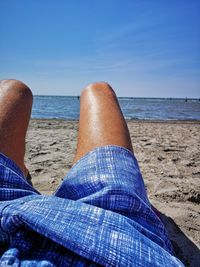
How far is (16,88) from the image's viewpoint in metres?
1.41

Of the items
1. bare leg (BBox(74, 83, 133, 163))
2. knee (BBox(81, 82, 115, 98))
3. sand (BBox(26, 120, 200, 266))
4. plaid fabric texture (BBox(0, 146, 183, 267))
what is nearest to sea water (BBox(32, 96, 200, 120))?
sand (BBox(26, 120, 200, 266))

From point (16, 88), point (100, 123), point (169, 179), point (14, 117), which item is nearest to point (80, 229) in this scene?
point (100, 123)

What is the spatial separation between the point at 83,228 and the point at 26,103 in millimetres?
982

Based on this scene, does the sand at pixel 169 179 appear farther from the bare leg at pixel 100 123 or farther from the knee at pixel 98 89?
the knee at pixel 98 89

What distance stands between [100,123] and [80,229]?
677 millimetres

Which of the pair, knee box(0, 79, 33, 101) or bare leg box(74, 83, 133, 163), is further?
knee box(0, 79, 33, 101)

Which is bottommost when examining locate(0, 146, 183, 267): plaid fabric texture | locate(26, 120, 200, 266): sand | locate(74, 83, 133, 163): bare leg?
locate(26, 120, 200, 266): sand

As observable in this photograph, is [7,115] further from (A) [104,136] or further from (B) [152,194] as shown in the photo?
(B) [152,194]

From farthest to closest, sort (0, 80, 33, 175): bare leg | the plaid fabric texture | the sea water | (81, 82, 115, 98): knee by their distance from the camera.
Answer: the sea water
(81, 82, 115, 98): knee
(0, 80, 33, 175): bare leg
the plaid fabric texture

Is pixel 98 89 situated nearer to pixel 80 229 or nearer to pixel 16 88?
pixel 16 88

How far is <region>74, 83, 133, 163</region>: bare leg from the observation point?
3.67 feet

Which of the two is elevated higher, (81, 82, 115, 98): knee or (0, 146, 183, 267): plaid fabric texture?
(81, 82, 115, 98): knee

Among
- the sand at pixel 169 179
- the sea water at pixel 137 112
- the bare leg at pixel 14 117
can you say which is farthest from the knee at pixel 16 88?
the sea water at pixel 137 112

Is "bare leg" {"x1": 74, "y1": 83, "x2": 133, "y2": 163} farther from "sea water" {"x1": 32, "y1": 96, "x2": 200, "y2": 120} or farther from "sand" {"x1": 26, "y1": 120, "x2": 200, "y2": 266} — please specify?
"sea water" {"x1": 32, "y1": 96, "x2": 200, "y2": 120}
